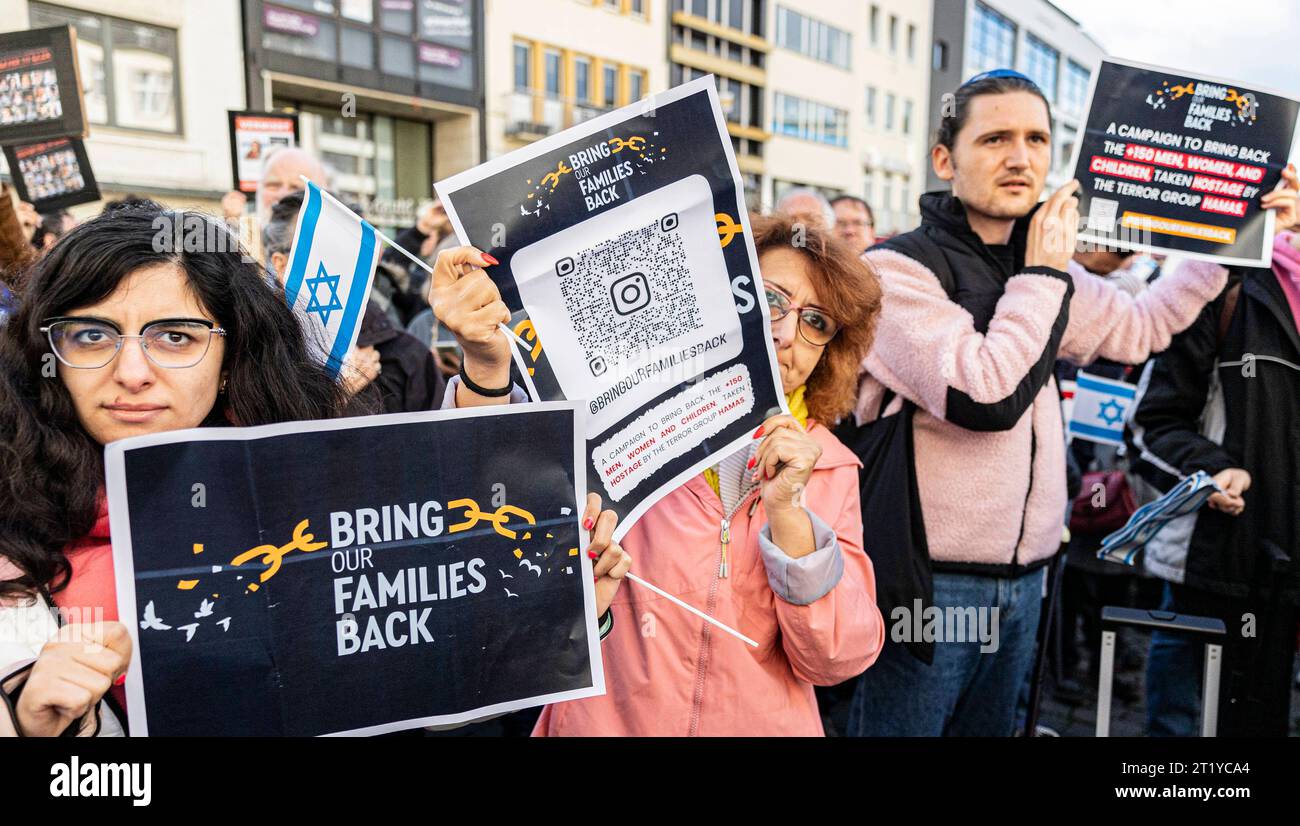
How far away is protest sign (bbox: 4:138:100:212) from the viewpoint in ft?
12.3

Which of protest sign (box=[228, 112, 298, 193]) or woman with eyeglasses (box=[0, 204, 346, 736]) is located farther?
protest sign (box=[228, 112, 298, 193])

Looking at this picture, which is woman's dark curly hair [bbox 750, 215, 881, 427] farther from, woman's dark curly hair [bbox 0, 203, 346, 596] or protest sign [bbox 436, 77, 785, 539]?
woman's dark curly hair [bbox 0, 203, 346, 596]

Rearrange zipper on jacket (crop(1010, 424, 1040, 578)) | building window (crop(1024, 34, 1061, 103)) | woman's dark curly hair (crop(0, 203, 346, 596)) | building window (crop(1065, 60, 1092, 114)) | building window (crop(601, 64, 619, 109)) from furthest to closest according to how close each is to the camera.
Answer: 1. building window (crop(1024, 34, 1061, 103))
2. building window (crop(1065, 60, 1092, 114))
3. building window (crop(601, 64, 619, 109))
4. zipper on jacket (crop(1010, 424, 1040, 578))
5. woman's dark curly hair (crop(0, 203, 346, 596))

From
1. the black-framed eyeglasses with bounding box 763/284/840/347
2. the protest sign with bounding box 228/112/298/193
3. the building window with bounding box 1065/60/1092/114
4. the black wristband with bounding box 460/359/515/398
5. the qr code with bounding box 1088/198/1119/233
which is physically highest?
the building window with bounding box 1065/60/1092/114

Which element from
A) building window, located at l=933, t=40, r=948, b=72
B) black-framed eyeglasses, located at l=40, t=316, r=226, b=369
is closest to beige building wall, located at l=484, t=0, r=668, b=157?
building window, located at l=933, t=40, r=948, b=72

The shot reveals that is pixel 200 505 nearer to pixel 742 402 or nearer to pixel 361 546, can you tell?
pixel 361 546

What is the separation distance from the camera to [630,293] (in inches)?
60.6

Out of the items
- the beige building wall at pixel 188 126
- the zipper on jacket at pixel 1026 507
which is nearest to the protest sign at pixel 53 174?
the zipper on jacket at pixel 1026 507

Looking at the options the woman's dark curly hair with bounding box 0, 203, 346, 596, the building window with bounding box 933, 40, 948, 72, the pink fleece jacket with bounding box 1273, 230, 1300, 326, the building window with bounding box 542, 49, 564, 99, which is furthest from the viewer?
the building window with bounding box 933, 40, 948, 72

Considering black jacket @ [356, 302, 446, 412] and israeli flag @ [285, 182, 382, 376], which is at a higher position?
israeli flag @ [285, 182, 382, 376]

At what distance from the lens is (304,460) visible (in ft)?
4.04

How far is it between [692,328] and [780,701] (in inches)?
28.8

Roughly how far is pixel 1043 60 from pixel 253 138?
99.6 feet

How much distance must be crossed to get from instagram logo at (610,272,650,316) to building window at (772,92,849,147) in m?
31.8
